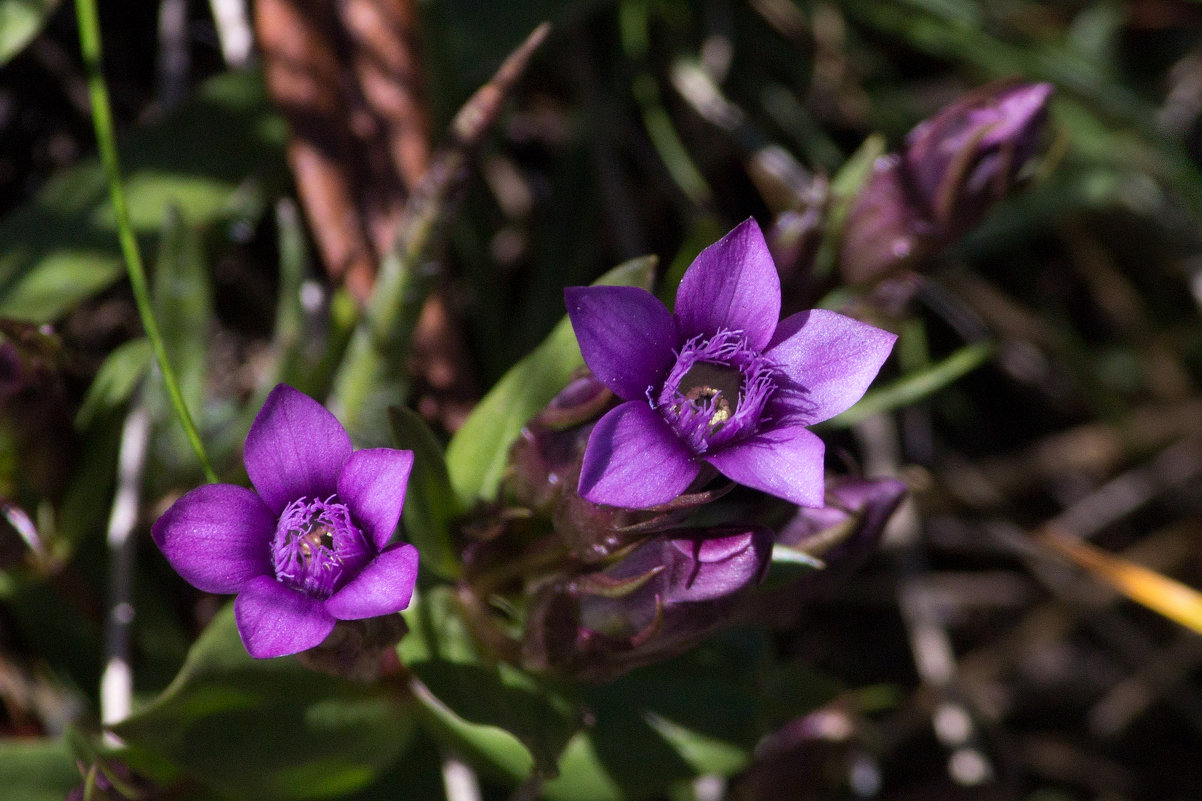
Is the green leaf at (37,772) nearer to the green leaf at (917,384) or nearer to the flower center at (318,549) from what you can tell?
the flower center at (318,549)

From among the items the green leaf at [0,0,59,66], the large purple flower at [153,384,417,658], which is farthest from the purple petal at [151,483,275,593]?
the green leaf at [0,0,59,66]

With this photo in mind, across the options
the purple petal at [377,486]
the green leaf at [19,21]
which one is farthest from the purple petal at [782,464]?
the green leaf at [19,21]

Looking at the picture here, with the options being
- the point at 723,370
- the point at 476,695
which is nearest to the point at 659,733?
the point at 476,695

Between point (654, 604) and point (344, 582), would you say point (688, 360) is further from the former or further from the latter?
point (344, 582)

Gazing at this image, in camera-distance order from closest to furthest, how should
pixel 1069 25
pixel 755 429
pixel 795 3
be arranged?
pixel 755 429, pixel 795 3, pixel 1069 25

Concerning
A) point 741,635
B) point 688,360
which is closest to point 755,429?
point 688,360

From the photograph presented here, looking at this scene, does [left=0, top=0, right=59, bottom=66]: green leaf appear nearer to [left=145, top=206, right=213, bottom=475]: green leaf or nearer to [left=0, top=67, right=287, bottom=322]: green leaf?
[left=0, top=67, right=287, bottom=322]: green leaf

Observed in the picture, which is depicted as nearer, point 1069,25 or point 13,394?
point 13,394

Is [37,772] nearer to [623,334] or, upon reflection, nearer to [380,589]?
[380,589]
